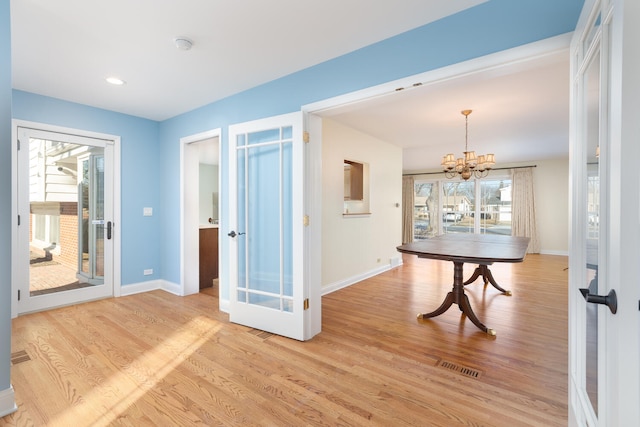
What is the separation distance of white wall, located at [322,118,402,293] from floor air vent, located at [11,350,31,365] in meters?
3.03

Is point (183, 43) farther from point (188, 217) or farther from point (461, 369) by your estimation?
point (461, 369)

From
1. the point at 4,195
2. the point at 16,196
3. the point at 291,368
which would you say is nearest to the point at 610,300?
the point at 291,368

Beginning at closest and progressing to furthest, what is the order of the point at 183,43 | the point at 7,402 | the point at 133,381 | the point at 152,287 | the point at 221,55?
1. the point at 7,402
2. the point at 133,381
3. the point at 183,43
4. the point at 221,55
5. the point at 152,287

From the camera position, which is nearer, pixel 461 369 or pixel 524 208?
pixel 461 369

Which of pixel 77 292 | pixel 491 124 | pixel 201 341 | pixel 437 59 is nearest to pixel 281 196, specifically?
pixel 201 341

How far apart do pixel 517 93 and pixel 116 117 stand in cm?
500

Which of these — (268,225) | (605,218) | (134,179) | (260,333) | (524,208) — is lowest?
(260,333)

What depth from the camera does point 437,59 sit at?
211cm

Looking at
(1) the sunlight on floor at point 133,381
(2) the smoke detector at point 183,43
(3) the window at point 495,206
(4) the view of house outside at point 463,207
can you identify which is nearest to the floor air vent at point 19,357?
(1) the sunlight on floor at point 133,381

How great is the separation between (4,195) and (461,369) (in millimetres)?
3211

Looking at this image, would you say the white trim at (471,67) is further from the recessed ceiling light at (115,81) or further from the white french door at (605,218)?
the recessed ceiling light at (115,81)

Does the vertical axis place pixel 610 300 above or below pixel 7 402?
above

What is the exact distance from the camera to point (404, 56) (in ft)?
7.45

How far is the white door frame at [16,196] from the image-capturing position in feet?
10.9
